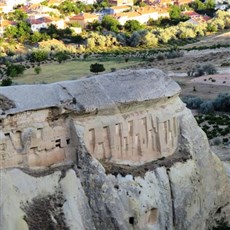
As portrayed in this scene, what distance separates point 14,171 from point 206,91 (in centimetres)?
4068

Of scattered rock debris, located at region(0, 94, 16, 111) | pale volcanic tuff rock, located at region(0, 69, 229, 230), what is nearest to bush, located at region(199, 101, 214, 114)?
pale volcanic tuff rock, located at region(0, 69, 229, 230)

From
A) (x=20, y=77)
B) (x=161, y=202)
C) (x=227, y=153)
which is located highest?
(x=161, y=202)

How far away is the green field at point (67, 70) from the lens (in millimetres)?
63219

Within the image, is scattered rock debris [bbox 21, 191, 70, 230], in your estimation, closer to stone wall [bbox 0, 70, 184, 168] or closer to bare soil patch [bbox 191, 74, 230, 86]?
stone wall [bbox 0, 70, 184, 168]

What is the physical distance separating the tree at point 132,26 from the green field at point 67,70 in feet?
85.4

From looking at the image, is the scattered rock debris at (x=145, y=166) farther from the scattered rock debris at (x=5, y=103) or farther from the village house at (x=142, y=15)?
the village house at (x=142, y=15)

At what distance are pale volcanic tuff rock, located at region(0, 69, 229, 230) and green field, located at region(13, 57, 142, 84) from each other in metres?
41.1

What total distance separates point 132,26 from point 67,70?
3642 centimetres

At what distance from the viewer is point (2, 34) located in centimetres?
10012

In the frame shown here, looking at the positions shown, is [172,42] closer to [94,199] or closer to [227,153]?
[227,153]

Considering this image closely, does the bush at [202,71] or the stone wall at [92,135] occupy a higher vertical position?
the stone wall at [92,135]

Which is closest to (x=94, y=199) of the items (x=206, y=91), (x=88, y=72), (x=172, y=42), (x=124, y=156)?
(x=124, y=156)

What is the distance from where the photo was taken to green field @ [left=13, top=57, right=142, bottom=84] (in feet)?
207

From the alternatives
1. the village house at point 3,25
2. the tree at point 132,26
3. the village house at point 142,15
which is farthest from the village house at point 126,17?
the village house at point 3,25
